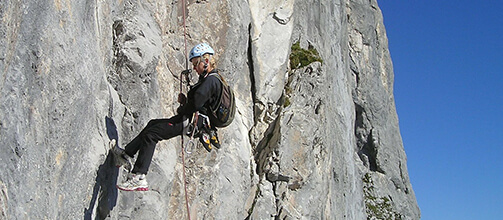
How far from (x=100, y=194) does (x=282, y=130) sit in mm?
9897

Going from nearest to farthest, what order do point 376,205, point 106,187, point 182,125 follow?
point 182,125 < point 106,187 < point 376,205

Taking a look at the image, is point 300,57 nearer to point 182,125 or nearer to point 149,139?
point 182,125

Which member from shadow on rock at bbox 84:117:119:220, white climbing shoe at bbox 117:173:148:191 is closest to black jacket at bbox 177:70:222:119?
white climbing shoe at bbox 117:173:148:191

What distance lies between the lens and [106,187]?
9211mm

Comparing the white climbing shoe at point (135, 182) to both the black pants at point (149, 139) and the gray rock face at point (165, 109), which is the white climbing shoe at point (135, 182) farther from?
the gray rock face at point (165, 109)

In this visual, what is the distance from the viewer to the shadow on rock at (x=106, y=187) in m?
8.86

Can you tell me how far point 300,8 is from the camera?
21.6 meters

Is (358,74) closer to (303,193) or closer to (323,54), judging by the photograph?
(323,54)

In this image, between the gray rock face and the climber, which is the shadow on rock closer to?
the gray rock face

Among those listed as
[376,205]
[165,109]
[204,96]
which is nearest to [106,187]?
[204,96]

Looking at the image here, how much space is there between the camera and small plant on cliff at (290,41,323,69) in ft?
66.0

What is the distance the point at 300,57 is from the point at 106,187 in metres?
12.4

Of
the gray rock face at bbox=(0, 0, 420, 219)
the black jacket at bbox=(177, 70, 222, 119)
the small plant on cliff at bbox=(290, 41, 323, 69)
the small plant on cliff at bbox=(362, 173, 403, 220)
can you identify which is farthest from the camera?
the small plant on cliff at bbox=(362, 173, 403, 220)

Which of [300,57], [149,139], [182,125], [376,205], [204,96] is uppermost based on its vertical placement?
[300,57]
